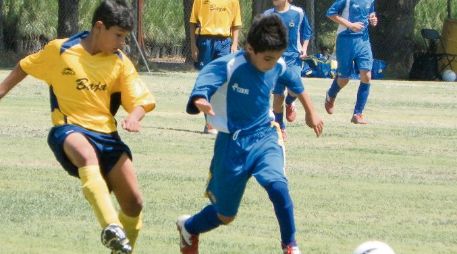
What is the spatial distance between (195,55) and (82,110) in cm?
868

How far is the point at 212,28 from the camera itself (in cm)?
1589

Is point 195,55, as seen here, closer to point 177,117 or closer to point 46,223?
Answer: point 177,117

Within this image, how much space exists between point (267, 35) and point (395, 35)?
918 inches

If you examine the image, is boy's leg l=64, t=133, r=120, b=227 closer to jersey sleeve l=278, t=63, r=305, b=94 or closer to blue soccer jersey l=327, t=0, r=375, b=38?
jersey sleeve l=278, t=63, r=305, b=94

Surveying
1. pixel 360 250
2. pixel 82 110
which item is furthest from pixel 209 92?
pixel 360 250

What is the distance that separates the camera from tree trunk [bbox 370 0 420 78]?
30.0m

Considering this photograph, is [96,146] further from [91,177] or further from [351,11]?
[351,11]

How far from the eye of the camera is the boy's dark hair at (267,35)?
724cm

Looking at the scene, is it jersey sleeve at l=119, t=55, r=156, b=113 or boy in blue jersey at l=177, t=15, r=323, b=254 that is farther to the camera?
jersey sleeve at l=119, t=55, r=156, b=113

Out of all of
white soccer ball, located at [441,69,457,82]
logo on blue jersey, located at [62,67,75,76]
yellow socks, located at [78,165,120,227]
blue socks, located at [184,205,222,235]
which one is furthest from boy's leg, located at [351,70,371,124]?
white soccer ball, located at [441,69,457,82]

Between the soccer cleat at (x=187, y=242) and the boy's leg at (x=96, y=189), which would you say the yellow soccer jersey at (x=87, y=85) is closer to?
the boy's leg at (x=96, y=189)

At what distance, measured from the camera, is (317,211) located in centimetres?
961

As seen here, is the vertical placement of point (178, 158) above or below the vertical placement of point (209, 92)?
below

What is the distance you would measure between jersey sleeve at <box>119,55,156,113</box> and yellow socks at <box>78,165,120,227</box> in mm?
551
